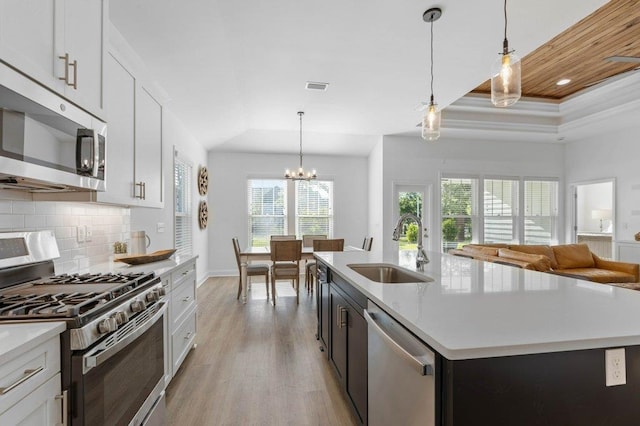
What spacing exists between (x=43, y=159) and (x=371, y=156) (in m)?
6.40

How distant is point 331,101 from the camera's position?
4879 mm

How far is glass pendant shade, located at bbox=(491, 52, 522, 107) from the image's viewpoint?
2.13 meters

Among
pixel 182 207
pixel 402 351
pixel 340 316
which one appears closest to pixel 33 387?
pixel 402 351

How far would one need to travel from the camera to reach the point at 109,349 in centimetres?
123

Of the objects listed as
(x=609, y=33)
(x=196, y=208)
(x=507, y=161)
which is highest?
(x=609, y=33)

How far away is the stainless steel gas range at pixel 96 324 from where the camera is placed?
1.09 metres

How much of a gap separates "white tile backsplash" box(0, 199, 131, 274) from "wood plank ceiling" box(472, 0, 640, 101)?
4.38 metres

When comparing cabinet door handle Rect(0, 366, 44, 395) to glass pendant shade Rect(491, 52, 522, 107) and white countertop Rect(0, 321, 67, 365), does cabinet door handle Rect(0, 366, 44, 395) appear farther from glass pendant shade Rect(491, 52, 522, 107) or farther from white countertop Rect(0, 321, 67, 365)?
glass pendant shade Rect(491, 52, 522, 107)

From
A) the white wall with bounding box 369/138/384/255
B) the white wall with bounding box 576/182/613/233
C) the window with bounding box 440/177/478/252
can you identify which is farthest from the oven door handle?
the white wall with bounding box 576/182/613/233

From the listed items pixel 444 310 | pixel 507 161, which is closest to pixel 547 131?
pixel 507 161

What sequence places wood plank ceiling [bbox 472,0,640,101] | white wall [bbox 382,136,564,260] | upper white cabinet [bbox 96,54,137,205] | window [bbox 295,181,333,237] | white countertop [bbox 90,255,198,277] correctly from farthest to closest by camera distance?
1. window [bbox 295,181,333,237]
2. white wall [bbox 382,136,564,260]
3. wood plank ceiling [bbox 472,0,640,101]
4. white countertop [bbox 90,255,198,277]
5. upper white cabinet [bbox 96,54,137,205]

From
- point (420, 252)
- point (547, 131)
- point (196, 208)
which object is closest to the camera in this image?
point (420, 252)

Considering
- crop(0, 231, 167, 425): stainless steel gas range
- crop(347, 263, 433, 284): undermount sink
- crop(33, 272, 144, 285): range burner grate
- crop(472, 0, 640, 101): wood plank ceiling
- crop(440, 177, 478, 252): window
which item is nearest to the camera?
crop(0, 231, 167, 425): stainless steel gas range

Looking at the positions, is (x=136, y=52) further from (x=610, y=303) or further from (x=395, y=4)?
(x=610, y=303)
